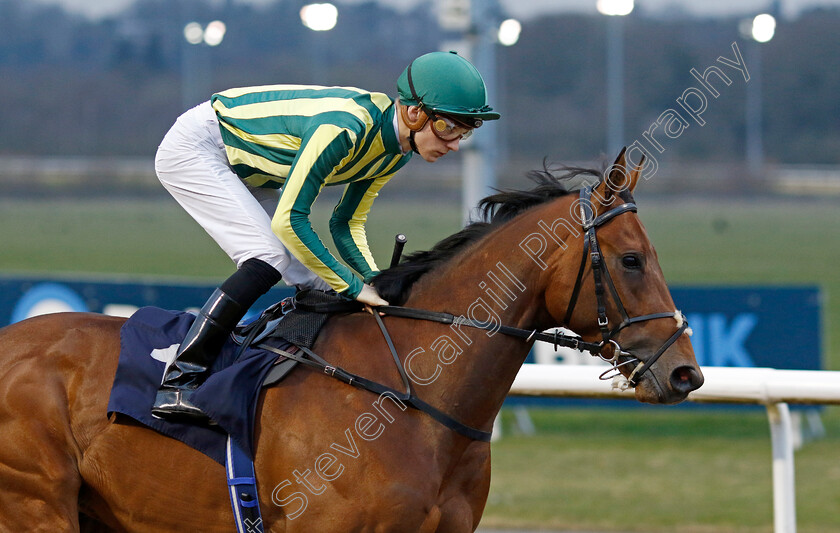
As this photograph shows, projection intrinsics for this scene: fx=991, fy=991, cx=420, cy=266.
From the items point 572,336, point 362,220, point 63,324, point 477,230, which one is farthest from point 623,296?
point 63,324

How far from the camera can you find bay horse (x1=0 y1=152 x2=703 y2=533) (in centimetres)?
289

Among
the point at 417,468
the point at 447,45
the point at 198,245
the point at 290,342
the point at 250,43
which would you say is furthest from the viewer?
the point at 250,43

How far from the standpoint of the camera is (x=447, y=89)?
3084 mm

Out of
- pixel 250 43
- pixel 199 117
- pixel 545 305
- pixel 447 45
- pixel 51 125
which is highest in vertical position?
pixel 250 43

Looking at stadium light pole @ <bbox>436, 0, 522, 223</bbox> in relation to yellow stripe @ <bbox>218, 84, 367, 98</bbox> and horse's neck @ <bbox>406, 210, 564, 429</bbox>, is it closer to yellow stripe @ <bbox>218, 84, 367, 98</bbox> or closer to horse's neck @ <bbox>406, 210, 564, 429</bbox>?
yellow stripe @ <bbox>218, 84, 367, 98</bbox>

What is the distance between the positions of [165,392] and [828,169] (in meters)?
49.0

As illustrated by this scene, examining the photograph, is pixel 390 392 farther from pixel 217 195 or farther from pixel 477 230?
pixel 217 195

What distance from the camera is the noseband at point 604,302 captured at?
2875 millimetres

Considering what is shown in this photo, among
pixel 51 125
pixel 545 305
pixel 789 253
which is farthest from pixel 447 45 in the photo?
pixel 51 125

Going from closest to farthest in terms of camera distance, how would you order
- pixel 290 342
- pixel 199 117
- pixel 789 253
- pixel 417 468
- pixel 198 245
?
pixel 417 468 → pixel 290 342 → pixel 199 117 → pixel 789 253 → pixel 198 245

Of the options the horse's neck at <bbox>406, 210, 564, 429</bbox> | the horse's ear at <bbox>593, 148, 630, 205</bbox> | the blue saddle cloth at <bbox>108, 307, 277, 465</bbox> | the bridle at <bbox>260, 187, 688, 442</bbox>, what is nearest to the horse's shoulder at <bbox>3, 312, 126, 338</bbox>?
the blue saddle cloth at <bbox>108, 307, 277, 465</bbox>

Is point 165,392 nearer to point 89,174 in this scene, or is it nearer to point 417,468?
point 417,468

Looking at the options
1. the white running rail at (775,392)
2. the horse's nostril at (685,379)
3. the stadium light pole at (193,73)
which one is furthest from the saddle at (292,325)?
the stadium light pole at (193,73)

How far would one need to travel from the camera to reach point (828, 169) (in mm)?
47406
